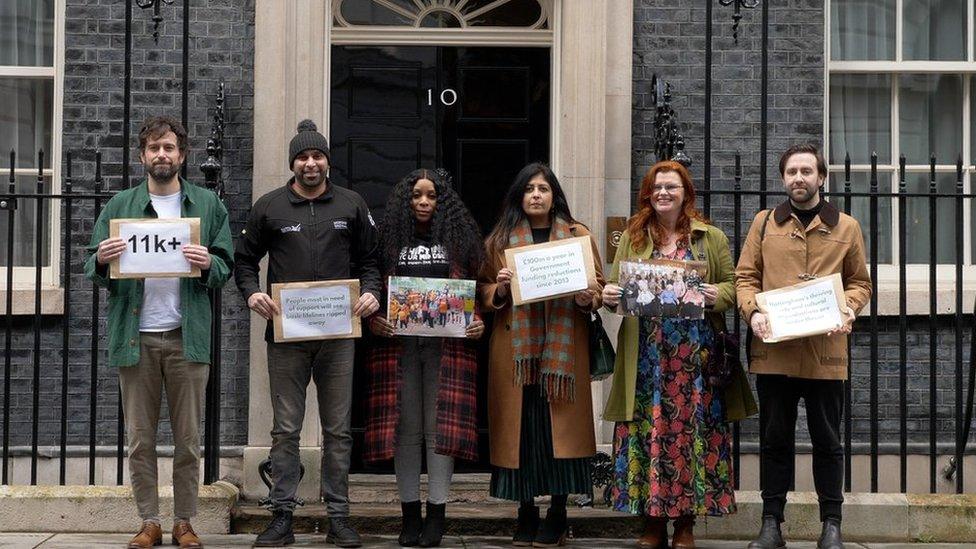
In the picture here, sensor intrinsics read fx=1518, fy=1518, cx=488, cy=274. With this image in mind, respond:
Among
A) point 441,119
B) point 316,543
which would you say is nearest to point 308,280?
point 316,543

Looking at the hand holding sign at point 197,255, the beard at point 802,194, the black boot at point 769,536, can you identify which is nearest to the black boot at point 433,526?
the black boot at point 769,536

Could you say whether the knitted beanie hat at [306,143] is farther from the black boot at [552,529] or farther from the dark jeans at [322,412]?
the black boot at [552,529]

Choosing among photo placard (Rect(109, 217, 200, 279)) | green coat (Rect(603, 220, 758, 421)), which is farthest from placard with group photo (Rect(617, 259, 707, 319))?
photo placard (Rect(109, 217, 200, 279))

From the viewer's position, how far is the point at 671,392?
23.8ft

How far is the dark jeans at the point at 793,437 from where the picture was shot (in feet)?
23.5

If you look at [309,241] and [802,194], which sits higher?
[802,194]

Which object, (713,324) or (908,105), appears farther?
(908,105)

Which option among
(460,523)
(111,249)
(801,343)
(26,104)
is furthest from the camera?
(26,104)

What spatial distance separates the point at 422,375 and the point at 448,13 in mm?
2786

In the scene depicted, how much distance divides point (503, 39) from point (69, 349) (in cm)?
318

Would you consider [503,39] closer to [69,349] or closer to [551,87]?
[551,87]

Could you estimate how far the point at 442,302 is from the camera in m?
7.36

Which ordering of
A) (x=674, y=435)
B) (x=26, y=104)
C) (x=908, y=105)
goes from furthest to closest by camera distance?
(x=908, y=105) → (x=26, y=104) → (x=674, y=435)

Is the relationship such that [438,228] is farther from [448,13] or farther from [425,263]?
[448,13]
